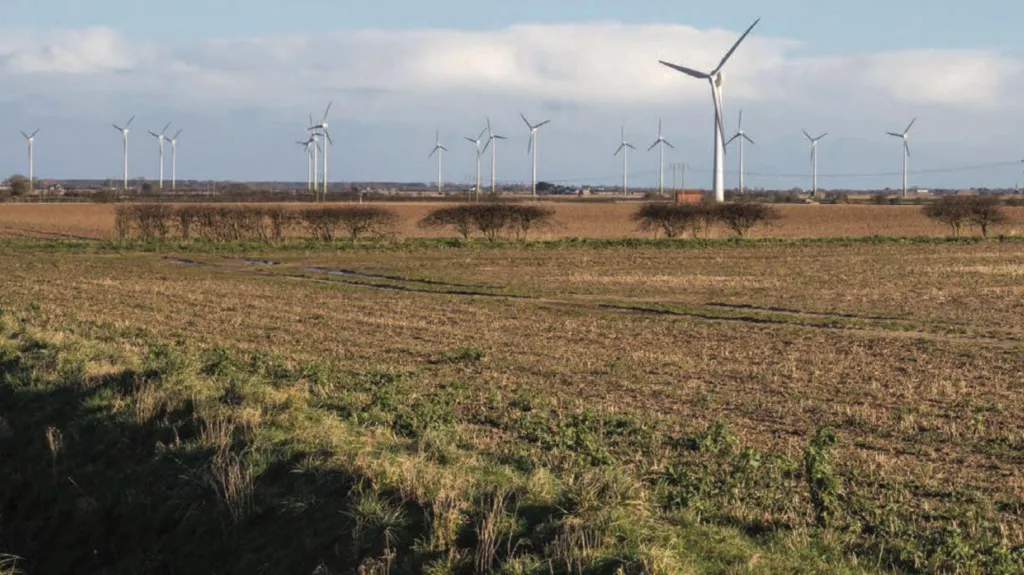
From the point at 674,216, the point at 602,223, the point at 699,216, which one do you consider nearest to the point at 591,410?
the point at 674,216

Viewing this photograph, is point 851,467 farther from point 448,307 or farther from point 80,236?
point 80,236

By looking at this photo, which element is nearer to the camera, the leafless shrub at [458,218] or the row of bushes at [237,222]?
the row of bushes at [237,222]

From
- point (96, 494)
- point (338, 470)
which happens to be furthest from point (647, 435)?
point (96, 494)

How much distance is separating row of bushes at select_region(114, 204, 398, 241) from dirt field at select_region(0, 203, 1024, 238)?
23.7ft

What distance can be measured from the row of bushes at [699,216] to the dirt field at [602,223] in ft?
9.49

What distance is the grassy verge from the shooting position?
8.02 meters

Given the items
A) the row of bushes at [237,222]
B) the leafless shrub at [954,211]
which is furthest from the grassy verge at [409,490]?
the leafless shrub at [954,211]

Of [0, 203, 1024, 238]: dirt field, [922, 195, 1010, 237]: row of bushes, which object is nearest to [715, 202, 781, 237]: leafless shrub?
[0, 203, 1024, 238]: dirt field

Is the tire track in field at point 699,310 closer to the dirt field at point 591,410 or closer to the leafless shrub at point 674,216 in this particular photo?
the dirt field at point 591,410

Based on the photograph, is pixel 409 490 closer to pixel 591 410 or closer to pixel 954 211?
pixel 591 410

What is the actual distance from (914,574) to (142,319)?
1901 cm

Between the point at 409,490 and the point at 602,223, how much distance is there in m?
77.2

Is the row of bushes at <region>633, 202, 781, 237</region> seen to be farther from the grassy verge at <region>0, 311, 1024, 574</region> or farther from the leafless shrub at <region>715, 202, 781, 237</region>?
the grassy verge at <region>0, 311, 1024, 574</region>

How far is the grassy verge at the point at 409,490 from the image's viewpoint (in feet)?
26.3
